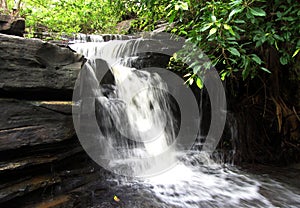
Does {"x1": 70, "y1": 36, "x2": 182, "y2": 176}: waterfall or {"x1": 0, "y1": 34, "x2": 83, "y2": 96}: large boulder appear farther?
{"x1": 70, "y1": 36, "x2": 182, "y2": 176}: waterfall

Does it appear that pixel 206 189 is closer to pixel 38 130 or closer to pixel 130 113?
pixel 130 113

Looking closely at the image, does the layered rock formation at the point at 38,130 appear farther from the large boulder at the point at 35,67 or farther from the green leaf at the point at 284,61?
the green leaf at the point at 284,61

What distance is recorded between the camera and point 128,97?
3814mm

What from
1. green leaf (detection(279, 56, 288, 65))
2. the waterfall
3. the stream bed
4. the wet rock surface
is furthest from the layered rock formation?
green leaf (detection(279, 56, 288, 65))

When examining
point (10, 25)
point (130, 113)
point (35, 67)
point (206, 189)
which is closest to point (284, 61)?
point (206, 189)

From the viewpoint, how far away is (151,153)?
11.9 ft

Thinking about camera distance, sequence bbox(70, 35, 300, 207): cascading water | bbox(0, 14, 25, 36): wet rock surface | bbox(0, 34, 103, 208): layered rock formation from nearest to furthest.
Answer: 1. bbox(0, 34, 103, 208): layered rock formation
2. bbox(70, 35, 300, 207): cascading water
3. bbox(0, 14, 25, 36): wet rock surface

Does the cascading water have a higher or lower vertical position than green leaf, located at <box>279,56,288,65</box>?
lower

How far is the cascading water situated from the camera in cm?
253

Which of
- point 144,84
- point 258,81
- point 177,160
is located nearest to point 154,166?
point 177,160

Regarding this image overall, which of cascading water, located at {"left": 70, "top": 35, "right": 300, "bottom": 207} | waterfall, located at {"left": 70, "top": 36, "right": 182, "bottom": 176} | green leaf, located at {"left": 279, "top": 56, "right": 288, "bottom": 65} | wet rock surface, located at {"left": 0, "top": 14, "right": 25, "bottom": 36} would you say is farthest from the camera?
waterfall, located at {"left": 70, "top": 36, "right": 182, "bottom": 176}

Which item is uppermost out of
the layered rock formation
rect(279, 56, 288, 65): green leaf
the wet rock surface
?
the wet rock surface

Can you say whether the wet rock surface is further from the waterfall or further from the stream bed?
the stream bed

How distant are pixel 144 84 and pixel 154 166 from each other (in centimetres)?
157
